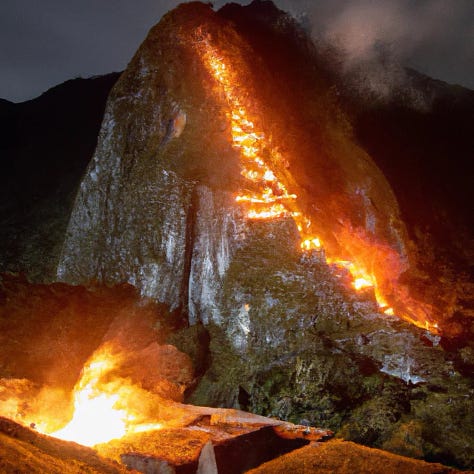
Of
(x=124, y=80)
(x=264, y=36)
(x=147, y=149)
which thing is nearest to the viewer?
(x=147, y=149)

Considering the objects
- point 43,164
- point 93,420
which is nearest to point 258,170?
point 93,420

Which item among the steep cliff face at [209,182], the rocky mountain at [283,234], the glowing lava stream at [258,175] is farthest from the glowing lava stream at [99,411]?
the glowing lava stream at [258,175]

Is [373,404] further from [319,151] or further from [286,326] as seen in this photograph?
[319,151]

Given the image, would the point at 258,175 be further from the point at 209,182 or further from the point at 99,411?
the point at 99,411

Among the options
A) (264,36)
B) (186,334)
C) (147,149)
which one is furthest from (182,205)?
(264,36)

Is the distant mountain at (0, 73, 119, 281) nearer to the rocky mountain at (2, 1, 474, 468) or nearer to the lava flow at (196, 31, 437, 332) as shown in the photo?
the rocky mountain at (2, 1, 474, 468)

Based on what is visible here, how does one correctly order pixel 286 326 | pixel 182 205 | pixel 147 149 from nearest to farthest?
pixel 286 326 → pixel 182 205 → pixel 147 149
